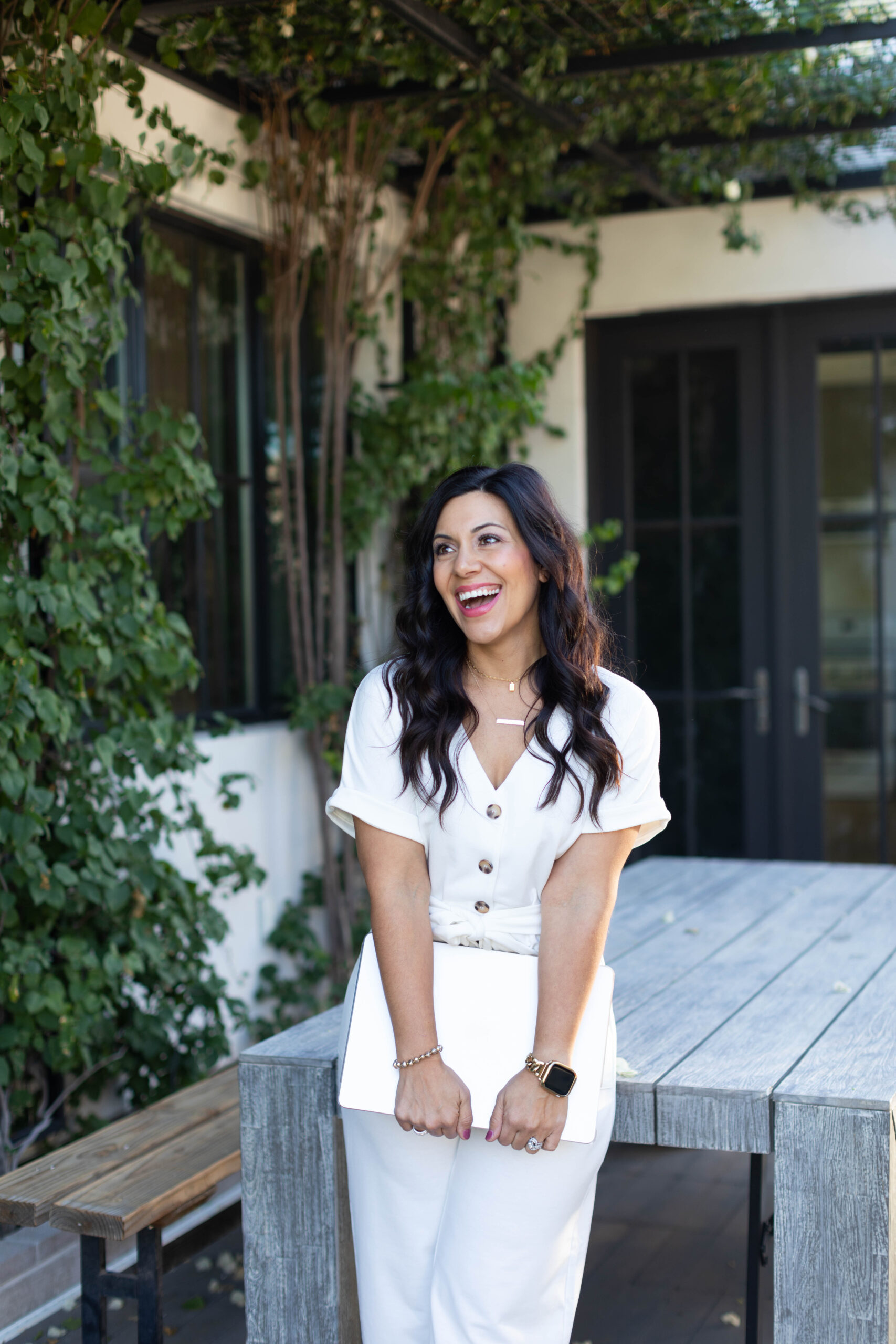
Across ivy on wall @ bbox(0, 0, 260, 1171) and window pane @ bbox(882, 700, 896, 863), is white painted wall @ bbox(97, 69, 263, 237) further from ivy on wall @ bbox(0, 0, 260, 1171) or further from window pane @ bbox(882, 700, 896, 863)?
window pane @ bbox(882, 700, 896, 863)

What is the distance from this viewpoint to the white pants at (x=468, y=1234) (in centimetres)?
176

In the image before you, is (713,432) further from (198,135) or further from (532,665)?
(532,665)

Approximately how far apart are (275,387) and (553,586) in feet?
8.58

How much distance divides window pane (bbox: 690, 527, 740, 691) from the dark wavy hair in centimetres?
340

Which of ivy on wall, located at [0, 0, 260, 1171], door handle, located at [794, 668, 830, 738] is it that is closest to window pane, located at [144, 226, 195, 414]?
ivy on wall, located at [0, 0, 260, 1171]

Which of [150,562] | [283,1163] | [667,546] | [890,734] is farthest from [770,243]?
[283,1163]

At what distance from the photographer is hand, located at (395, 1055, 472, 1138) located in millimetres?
1772

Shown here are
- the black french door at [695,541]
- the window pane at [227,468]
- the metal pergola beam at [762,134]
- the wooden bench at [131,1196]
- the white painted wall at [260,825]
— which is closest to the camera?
the wooden bench at [131,1196]

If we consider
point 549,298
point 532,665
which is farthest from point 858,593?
point 532,665

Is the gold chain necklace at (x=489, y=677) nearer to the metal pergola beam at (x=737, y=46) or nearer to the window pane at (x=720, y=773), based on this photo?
the metal pergola beam at (x=737, y=46)

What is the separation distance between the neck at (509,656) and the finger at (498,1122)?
0.56 meters

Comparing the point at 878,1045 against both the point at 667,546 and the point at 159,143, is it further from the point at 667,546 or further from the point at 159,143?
the point at 667,546

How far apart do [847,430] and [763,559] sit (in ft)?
1.83

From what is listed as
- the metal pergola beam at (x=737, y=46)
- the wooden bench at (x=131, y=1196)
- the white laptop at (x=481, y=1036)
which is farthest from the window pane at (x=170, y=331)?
the white laptop at (x=481, y=1036)
